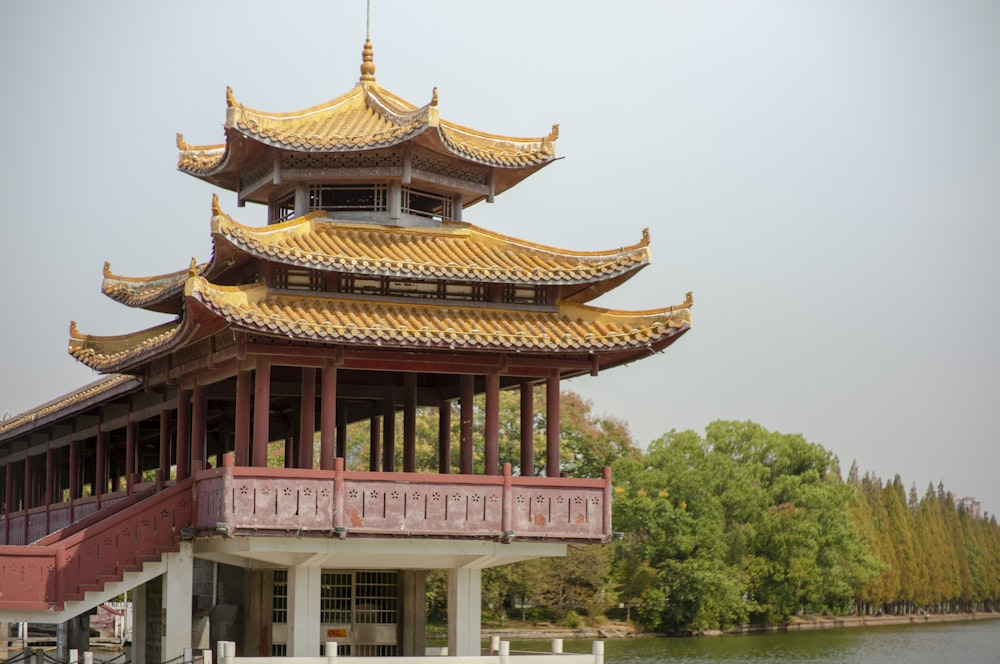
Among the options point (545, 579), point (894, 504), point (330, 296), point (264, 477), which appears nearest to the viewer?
point (264, 477)

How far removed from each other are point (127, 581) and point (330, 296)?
5.77 m

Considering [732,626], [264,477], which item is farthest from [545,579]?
[264,477]

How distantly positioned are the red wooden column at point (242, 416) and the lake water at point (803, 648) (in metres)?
29.0

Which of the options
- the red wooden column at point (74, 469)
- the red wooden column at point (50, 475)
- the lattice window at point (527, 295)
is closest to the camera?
the lattice window at point (527, 295)

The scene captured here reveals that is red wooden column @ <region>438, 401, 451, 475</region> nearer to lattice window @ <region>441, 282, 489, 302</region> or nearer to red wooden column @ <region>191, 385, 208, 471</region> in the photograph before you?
lattice window @ <region>441, 282, 489, 302</region>

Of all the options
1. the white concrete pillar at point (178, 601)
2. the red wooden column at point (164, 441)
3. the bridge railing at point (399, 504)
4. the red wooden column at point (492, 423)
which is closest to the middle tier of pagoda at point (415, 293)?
the red wooden column at point (492, 423)

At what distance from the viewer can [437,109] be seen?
27234 mm

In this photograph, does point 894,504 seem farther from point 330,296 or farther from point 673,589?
point 330,296

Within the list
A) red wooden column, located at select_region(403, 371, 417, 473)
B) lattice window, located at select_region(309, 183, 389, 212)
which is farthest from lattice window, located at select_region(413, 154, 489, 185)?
red wooden column, located at select_region(403, 371, 417, 473)

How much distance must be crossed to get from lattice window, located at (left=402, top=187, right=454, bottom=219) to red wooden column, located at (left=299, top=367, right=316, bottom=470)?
440cm

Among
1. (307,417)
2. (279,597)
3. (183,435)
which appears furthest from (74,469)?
(307,417)

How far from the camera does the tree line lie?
209 feet

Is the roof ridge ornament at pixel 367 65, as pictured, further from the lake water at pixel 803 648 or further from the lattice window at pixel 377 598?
the lake water at pixel 803 648

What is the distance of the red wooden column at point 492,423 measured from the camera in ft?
86.2
